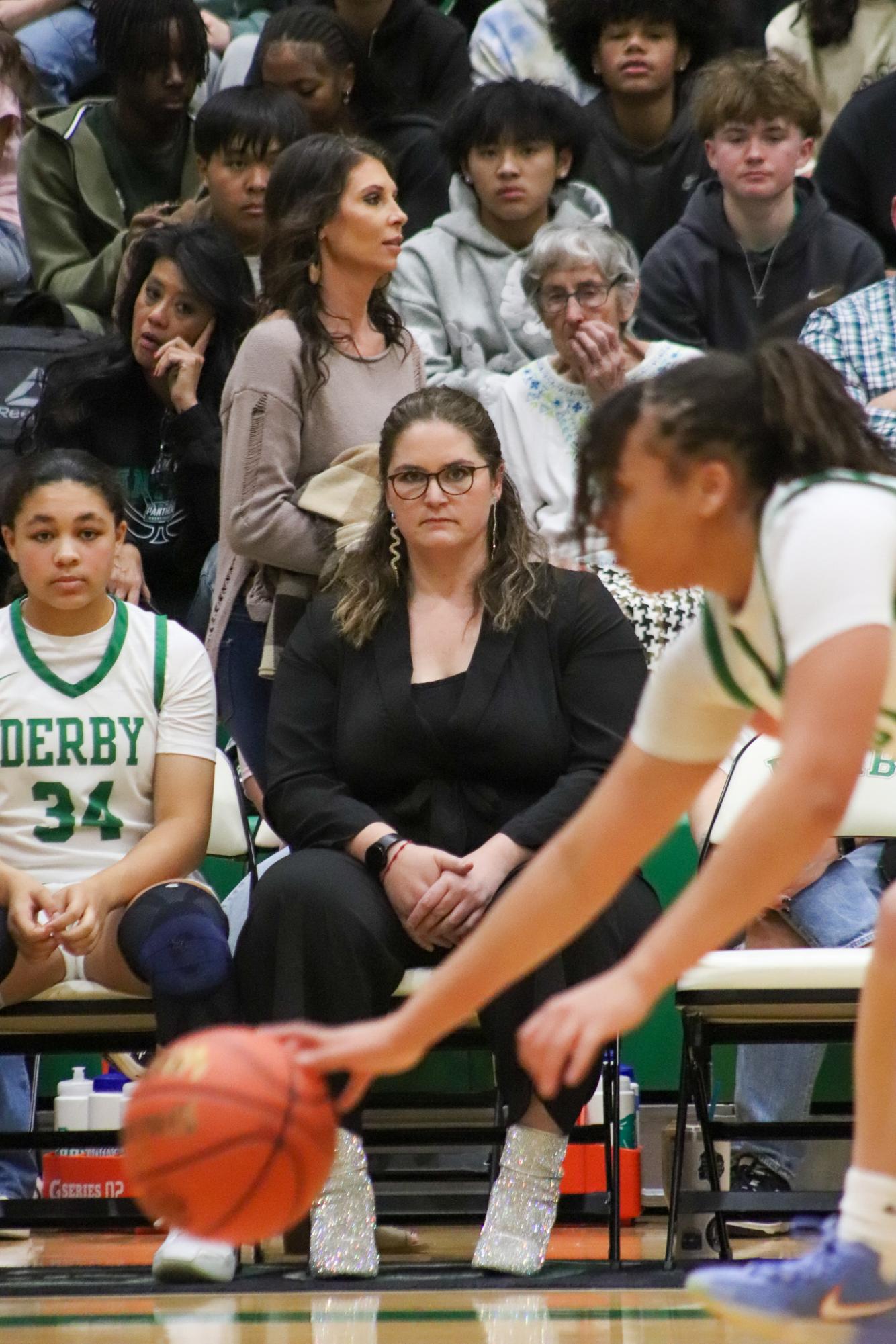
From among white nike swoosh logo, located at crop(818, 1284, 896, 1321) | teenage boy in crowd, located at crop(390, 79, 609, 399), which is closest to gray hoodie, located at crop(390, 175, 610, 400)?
teenage boy in crowd, located at crop(390, 79, 609, 399)

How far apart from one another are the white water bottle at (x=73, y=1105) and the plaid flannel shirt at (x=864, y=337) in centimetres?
252

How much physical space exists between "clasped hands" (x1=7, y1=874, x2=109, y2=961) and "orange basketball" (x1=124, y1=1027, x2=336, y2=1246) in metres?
1.68

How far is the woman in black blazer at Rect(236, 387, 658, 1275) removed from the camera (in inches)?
150

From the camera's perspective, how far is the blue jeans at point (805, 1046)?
4198 millimetres

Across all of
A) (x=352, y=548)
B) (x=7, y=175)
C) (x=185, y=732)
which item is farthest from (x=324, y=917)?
(x=7, y=175)

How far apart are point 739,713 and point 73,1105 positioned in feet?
8.92

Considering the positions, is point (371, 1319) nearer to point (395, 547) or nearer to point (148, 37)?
point (395, 547)

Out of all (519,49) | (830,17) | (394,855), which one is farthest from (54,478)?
(830,17)

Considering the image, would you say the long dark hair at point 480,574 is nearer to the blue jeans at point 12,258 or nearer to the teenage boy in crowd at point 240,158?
the teenage boy in crowd at point 240,158

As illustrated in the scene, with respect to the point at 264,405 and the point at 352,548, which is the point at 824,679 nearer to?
the point at 352,548

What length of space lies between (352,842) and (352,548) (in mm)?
716

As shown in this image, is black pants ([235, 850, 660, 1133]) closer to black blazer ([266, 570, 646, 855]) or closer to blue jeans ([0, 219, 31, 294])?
black blazer ([266, 570, 646, 855])

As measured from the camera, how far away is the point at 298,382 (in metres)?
4.57

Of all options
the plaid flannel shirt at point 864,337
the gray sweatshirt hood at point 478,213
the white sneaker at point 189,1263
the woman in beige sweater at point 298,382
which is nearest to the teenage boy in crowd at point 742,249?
the gray sweatshirt hood at point 478,213
